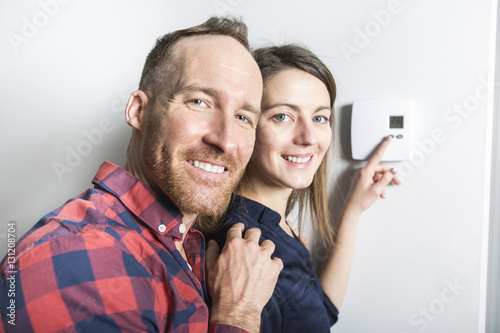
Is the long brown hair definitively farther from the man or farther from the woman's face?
the man

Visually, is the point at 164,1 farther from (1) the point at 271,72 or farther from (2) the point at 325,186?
(2) the point at 325,186

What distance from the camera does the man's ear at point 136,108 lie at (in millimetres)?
979

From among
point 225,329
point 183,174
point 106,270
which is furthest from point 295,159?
point 106,270

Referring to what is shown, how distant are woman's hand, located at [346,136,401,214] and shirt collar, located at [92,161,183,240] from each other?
1.97 feet

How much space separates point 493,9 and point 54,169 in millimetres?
1425

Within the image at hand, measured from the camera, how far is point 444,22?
1160 mm

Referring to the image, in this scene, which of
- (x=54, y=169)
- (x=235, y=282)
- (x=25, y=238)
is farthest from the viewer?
(x=54, y=169)

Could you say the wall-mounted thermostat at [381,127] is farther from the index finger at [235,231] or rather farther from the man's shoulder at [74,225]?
the man's shoulder at [74,225]

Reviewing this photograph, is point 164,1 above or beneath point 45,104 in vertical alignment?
above

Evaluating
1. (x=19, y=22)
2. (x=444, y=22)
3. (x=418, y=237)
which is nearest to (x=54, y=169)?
(x=19, y=22)

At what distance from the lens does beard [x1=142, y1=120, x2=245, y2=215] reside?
92 cm

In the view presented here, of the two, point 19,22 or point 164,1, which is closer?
point 19,22

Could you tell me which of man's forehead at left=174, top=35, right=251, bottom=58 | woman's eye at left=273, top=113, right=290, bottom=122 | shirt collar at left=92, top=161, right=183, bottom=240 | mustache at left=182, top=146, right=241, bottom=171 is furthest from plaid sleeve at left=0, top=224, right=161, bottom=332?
woman's eye at left=273, top=113, right=290, bottom=122

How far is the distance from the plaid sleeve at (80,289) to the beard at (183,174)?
224 millimetres
